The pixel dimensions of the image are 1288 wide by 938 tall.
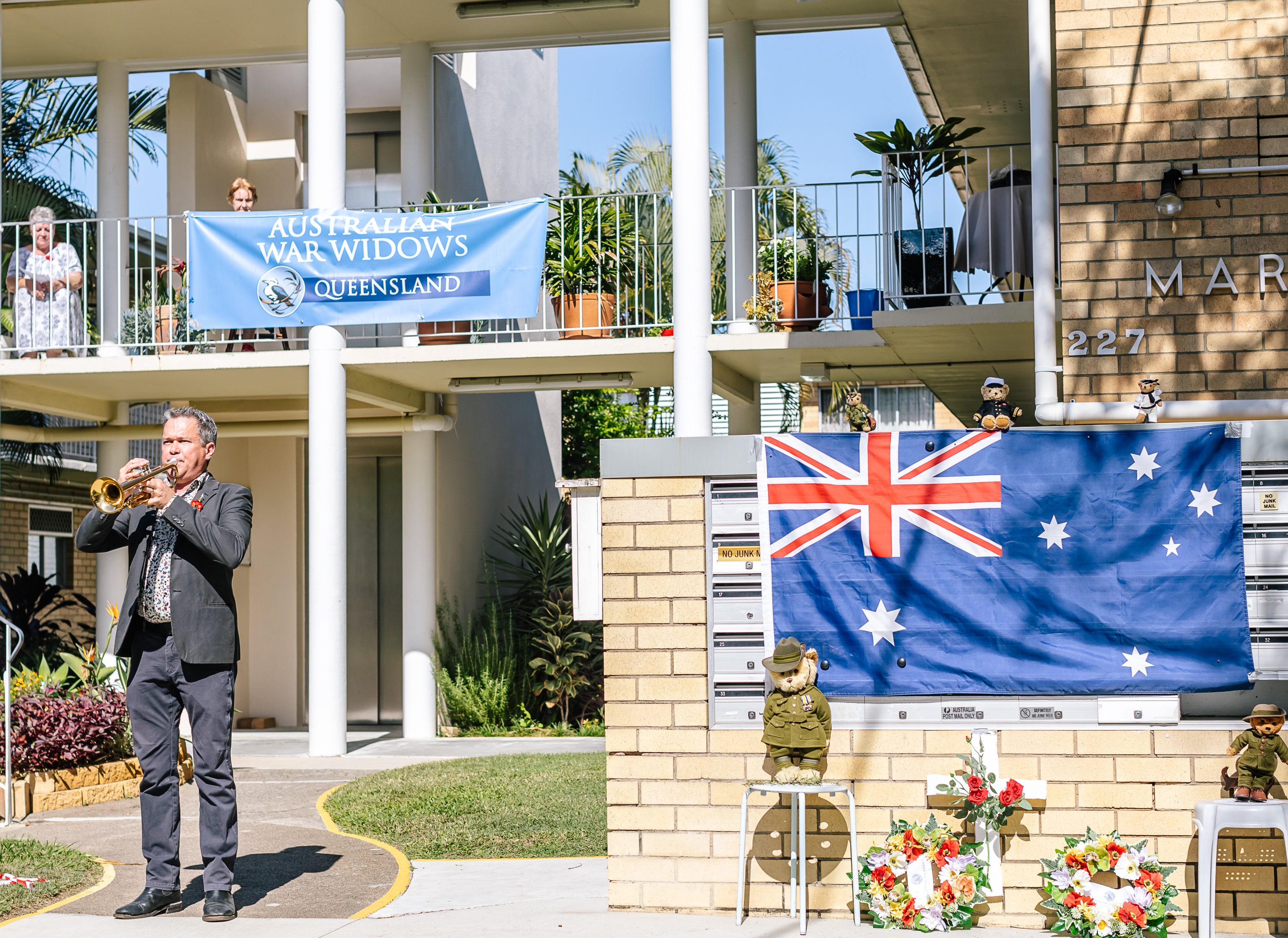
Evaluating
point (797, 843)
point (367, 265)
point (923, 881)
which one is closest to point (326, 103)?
point (367, 265)

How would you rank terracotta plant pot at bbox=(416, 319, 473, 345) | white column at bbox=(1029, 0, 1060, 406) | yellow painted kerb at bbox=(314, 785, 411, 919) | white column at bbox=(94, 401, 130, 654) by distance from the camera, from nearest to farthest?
yellow painted kerb at bbox=(314, 785, 411, 919), white column at bbox=(1029, 0, 1060, 406), terracotta plant pot at bbox=(416, 319, 473, 345), white column at bbox=(94, 401, 130, 654)

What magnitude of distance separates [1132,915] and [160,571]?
13.1ft

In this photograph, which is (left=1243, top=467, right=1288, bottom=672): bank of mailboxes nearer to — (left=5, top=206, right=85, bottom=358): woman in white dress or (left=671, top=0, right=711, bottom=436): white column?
(left=671, top=0, right=711, bottom=436): white column

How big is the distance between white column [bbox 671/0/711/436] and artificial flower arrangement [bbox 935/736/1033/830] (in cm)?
537

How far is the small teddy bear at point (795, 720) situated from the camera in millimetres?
5641

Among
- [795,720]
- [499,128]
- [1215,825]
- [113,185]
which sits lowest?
[1215,825]

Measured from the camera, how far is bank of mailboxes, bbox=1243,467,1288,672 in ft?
19.2

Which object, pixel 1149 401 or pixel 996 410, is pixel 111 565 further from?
pixel 1149 401

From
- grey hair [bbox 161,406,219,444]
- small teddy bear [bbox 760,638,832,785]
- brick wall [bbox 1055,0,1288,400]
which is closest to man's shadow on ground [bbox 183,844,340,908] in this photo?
grey hair [bbox 161,406,219,444]

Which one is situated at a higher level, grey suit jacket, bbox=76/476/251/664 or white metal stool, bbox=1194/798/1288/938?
grey suit jacket, bbox=76/476/251/664

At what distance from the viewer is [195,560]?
5.73m

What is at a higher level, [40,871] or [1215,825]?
[1215,825]

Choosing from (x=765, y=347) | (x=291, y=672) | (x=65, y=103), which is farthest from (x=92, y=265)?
(x=765, y=347)

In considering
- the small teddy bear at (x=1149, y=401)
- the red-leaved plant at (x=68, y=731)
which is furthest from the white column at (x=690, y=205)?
the small teddy bear at (x=1149, y=401)
